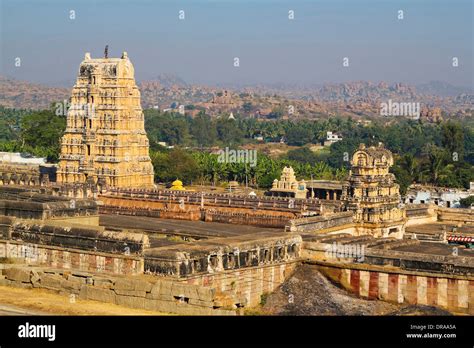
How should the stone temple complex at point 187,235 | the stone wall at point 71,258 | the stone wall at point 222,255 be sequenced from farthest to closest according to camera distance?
the stone wall at point 71,258 → the stone wall at point 222,255 → the stone temple complex at point 187,235


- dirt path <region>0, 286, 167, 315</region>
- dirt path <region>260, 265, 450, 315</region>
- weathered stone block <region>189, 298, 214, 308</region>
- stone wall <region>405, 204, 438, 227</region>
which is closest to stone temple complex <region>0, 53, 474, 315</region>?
weathered stone block <region>189, 298, 214, 308</region>

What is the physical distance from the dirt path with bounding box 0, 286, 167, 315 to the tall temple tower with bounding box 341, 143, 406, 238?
2747 cm

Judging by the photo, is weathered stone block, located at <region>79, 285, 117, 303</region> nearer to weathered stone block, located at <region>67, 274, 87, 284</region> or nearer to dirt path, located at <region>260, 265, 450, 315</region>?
weathered stone block, located at <region>67, 274, 87, 284</region>

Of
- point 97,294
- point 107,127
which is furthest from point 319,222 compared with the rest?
point 107,127

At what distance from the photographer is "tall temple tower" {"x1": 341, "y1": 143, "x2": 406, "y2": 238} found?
2477 inches

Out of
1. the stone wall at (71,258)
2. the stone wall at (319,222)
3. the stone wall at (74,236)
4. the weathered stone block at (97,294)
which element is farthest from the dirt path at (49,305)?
the stone wall at (319,222)

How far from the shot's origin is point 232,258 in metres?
45.0

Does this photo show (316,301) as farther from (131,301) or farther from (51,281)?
(51,281)

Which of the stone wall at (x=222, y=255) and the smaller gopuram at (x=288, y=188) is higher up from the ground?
the smaller gopuram at (x=288, y=188)

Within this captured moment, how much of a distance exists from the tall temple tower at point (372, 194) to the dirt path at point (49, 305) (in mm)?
27470

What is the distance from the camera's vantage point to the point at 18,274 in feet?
134

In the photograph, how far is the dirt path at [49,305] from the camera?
3547 centimetres

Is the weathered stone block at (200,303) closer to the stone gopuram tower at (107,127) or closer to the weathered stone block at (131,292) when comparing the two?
the weathered stone block at (131,292)
